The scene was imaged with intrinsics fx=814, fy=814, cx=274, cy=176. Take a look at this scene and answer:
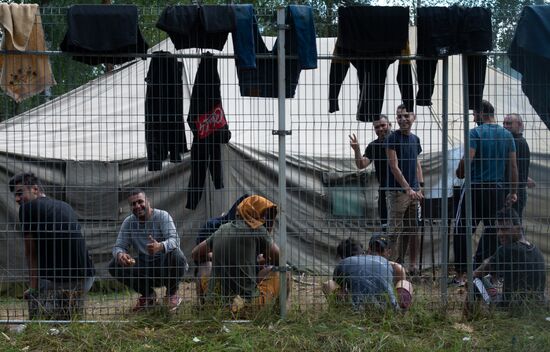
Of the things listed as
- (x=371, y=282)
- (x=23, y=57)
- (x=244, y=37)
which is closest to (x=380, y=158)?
(x=371, y=282)

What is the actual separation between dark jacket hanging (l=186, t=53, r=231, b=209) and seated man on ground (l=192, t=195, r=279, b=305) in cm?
37

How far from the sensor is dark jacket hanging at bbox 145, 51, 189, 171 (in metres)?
6.84

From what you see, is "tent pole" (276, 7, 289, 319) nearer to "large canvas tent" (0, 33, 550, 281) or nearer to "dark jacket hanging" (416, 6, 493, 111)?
"large canvas tent" (0, 33, 550, 281)

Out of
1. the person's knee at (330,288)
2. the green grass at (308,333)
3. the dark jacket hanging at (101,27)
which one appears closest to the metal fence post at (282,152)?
the green grass at (308,333)

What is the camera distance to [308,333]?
6.50m

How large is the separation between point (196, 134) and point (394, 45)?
184 cm

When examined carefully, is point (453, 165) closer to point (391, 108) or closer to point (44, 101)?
point (391, 108)

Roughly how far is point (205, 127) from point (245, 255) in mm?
1139

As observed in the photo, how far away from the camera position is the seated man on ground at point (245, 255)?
688 centimetres

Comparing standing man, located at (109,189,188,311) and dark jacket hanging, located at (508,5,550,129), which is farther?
standing man, located at (109,189,188,311)

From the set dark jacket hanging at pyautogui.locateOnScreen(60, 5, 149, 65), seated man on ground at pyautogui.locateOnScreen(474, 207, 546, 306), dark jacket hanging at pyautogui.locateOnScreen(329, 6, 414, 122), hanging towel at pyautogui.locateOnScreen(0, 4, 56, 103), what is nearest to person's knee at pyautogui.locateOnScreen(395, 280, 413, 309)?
seated man on ground at pyautogui.locateOnScreen(474, 207, 546, 306)

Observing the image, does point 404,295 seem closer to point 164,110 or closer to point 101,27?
point 164,110

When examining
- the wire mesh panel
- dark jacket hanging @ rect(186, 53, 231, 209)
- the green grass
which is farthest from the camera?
dark jacket hanging @ rect(186, 53, 231, 209)

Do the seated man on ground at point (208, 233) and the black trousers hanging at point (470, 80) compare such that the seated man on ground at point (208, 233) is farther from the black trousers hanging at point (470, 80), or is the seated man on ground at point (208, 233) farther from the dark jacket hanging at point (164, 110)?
the black trousers hanging at point (470, 80)
